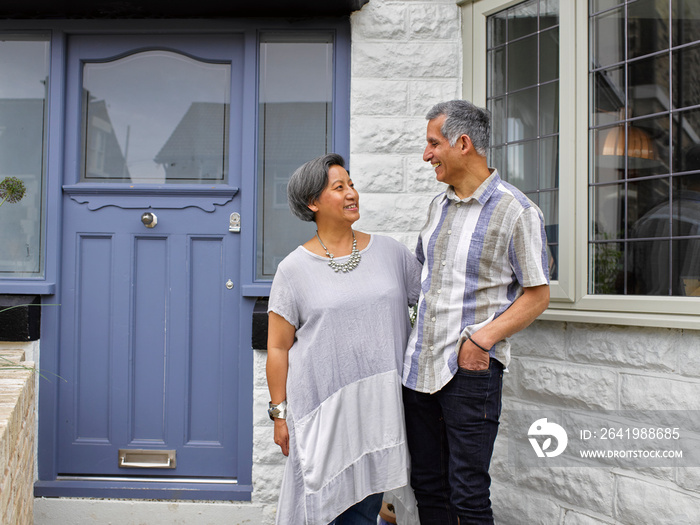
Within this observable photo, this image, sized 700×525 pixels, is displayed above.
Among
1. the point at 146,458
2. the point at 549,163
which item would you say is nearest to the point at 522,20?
the point at 549,163

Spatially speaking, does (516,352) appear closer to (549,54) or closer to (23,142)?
(549,54)

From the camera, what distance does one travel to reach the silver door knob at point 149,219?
10.4 feet

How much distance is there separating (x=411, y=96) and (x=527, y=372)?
4.95ft

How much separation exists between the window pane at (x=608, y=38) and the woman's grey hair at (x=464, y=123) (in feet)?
3.01

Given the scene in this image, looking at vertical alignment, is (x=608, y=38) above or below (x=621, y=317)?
above

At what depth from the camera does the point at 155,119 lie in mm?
3279

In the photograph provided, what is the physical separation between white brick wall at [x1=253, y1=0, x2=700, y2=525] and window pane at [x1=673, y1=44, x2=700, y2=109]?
0.92 m

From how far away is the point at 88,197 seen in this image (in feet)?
10.5

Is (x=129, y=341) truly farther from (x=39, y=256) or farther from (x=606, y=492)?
(x=606, y=492)

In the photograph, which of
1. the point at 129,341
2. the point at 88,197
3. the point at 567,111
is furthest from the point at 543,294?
the point at 88,197

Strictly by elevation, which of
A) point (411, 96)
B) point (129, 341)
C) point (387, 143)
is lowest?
point (129, 341)

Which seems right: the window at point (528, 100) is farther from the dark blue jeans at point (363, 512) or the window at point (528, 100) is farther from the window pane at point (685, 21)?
the dark blue jeans at point (363, 512)

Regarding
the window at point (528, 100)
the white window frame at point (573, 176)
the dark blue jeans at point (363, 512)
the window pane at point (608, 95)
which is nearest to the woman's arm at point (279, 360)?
the dark blue jeans at point (363, 512)

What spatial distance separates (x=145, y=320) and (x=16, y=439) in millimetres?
1090
